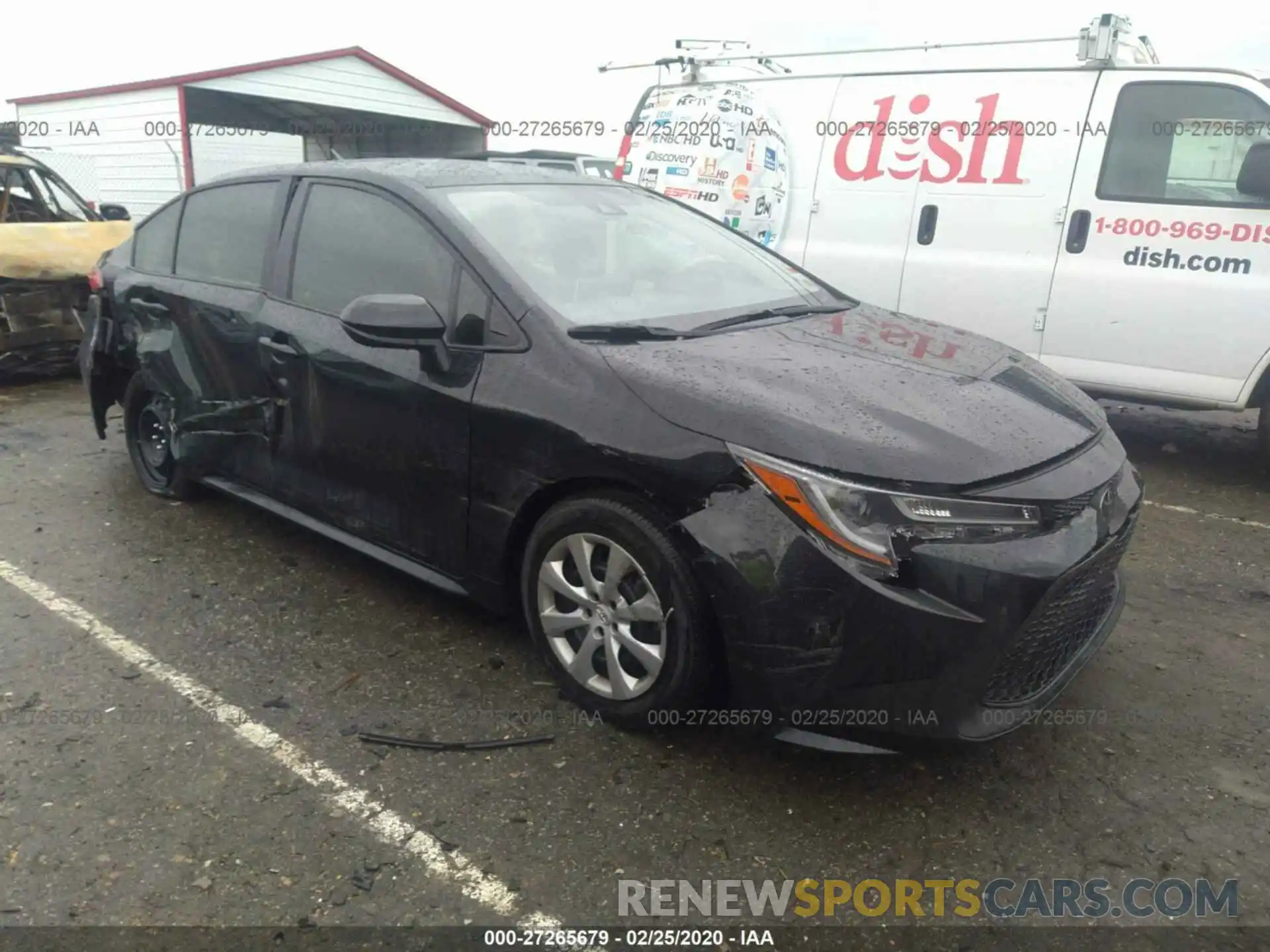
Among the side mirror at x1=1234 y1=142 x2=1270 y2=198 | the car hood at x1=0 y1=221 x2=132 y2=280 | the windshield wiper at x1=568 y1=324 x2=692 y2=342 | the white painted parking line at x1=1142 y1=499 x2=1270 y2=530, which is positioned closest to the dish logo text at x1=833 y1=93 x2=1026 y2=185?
the side mirror at x1=1234 y1=142 x2=1270 y2=198

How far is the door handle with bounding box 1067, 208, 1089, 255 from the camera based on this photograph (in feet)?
17.6

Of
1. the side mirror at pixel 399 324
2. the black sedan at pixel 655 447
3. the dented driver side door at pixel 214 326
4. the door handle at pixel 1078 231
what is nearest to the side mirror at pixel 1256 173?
the door handle at pixel 1078 231

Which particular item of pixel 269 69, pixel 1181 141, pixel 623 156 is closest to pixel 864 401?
pixel 1181 141

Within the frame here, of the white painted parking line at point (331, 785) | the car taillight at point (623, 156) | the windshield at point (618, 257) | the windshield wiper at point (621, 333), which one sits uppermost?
the car taillight at point (623, 156)

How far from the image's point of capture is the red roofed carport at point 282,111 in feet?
52.8

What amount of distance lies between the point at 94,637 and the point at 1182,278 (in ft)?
17.3

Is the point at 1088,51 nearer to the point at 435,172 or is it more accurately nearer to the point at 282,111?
the point at 435,172

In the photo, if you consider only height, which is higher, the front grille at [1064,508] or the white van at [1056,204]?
the white van at [1056,204]

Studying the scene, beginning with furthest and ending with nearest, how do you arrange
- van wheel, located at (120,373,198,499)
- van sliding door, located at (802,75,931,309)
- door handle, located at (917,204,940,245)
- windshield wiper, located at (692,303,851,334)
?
van sliding door, located at (802,75,931,309)
door handle, located at (917,204,940,245)
van wheel, located at (120,373,198,499)
windshield wiper, located at (692,303,851,334)

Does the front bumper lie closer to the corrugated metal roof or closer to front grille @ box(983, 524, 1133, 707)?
front grille @ box(983, 524, 1133, 707)

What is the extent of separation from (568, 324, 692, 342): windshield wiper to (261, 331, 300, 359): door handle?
3.99 feet

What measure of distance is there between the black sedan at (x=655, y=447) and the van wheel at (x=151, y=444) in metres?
0.49

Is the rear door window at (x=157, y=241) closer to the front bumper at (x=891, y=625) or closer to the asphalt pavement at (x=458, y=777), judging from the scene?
the asphalt pavement at (x=458, y=777)

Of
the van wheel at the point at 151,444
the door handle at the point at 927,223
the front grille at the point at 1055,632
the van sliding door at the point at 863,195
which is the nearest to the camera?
the front grille at the point at 1055,632
